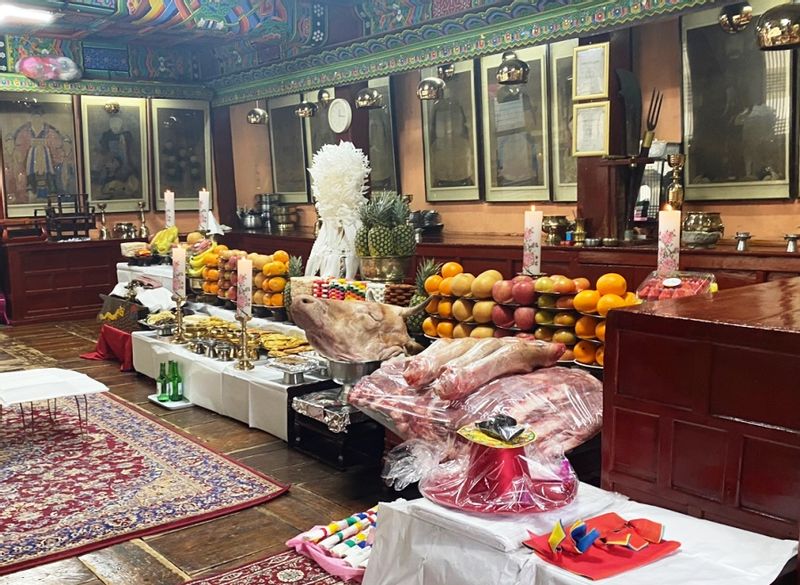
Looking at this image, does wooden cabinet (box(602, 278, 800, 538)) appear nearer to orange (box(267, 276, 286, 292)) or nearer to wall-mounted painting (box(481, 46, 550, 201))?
orange (box(267, 276, 286, 292))

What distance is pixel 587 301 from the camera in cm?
338

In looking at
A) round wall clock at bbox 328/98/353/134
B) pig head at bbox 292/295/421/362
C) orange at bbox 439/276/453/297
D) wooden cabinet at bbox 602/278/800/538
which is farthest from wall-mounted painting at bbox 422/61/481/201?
wooden cabinet at bbox 602/278/800/538

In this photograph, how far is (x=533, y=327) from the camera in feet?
11.9

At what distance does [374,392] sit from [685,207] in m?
3.97

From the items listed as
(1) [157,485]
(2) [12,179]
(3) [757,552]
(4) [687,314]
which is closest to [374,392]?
(1) [157,485]

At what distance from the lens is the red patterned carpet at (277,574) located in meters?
2.86

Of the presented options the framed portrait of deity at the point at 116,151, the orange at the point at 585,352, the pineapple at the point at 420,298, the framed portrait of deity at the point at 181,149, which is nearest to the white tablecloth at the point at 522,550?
the orange at the point at 585,352

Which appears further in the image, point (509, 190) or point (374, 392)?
point (509, 190)

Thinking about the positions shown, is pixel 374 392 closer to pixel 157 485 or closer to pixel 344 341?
pixel 344 341

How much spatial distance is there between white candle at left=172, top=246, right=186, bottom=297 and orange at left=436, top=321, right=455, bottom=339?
8.01 ft

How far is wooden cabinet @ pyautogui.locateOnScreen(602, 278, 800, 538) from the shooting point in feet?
5.51

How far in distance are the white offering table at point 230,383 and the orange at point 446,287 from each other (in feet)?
2.79

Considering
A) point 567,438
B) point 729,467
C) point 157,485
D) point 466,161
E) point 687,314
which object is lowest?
point 157,485

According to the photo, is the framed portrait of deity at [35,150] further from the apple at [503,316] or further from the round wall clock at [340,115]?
the apple at [503,316]
